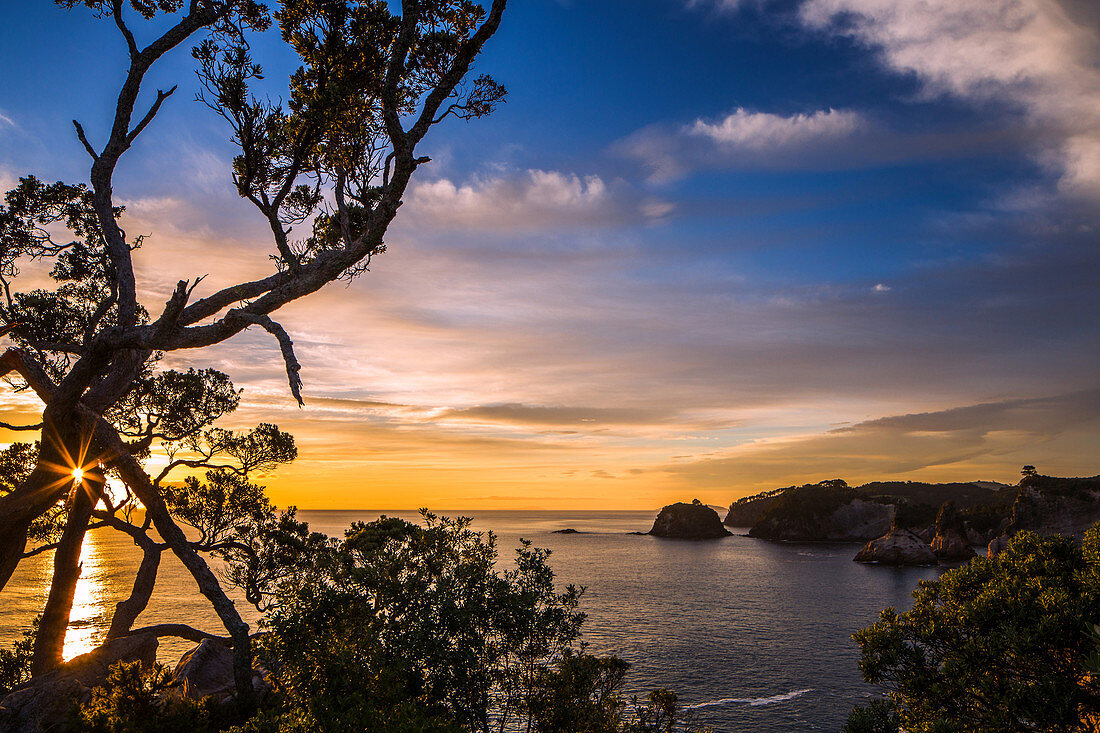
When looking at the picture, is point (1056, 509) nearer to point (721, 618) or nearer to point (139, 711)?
point (721, 618)

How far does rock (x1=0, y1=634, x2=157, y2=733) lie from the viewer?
1513 centimetres

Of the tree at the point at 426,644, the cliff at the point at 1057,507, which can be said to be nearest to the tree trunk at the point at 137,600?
the tree at the point at 426,644

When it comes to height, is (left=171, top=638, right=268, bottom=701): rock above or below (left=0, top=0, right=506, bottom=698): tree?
below

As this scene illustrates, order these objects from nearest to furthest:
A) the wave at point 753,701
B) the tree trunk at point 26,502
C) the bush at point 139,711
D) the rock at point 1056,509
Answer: the bush at point 139,711 < the tree trunk at point 26,502 < the wave at point 753,701 < the rock at point 1056,509

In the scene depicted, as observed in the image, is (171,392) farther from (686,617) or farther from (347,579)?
(686,617)

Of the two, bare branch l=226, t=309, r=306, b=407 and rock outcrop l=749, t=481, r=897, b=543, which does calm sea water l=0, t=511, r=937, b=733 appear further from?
bare branch l=226, t=309, r=306, b=407

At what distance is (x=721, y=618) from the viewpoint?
248 ft

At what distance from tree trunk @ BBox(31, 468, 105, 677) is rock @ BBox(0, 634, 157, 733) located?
1.15m

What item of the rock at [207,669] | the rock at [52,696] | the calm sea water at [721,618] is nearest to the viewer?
the rock at [52,696]

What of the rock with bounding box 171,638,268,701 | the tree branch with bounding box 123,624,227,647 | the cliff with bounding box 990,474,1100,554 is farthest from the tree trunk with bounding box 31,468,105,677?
the cliff with bounding box 990,474,1100,554

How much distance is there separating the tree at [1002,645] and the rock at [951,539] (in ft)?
476

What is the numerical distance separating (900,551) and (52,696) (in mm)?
158457

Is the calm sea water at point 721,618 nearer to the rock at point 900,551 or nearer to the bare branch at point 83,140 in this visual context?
the rock at point 900,551

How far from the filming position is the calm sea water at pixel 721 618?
46.0m
